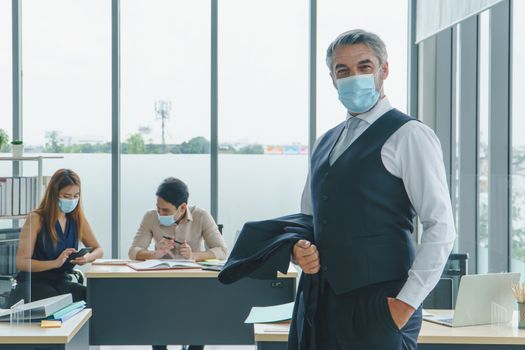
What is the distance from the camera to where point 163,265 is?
452 centimetres

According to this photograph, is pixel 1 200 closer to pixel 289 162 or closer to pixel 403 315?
pixel 289 162

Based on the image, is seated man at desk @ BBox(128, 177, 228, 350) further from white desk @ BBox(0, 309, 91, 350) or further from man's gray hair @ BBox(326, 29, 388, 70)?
man's gray hair @ BBox(326, 29, 388, 70)

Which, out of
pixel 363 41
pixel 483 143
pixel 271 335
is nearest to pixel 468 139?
pixel 483 143

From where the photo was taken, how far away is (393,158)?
176 cm

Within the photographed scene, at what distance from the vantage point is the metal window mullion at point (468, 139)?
508 centimetres

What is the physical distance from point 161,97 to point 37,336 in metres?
3.82

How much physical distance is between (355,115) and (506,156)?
2.80 meters

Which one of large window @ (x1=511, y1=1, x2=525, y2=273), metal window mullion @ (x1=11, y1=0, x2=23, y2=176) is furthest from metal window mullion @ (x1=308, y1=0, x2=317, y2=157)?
metal window mullion @ (x1=11, y1=0, x2=23, y2=176)

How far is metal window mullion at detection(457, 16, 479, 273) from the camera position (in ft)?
16.7

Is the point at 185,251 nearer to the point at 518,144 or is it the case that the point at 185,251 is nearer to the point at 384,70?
the point at 518,144

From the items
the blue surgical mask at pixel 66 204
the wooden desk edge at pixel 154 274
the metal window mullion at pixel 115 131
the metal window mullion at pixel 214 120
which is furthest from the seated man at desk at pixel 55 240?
the metal window mullion at pixel 214 120

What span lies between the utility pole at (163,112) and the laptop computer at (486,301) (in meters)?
3.85

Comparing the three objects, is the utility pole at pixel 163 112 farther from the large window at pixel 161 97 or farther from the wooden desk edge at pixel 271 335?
the wooden desk edge at pixel 271 335

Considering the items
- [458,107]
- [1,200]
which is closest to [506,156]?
[458,107]
